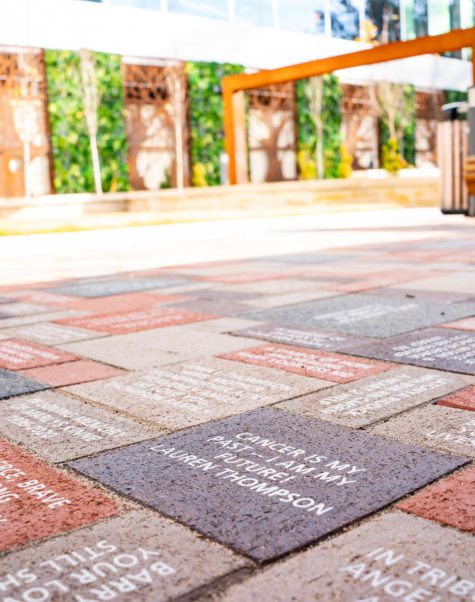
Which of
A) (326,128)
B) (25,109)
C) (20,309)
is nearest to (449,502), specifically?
(20,309)

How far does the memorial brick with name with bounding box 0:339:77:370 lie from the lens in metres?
3.33

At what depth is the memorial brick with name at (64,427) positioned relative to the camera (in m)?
2.19

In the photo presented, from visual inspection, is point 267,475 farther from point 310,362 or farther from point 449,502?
point 310,362

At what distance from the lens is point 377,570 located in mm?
1434

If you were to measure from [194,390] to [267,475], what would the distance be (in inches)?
36.3

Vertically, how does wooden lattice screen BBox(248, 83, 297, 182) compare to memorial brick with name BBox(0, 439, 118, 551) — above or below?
above

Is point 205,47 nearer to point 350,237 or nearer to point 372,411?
point 350,237

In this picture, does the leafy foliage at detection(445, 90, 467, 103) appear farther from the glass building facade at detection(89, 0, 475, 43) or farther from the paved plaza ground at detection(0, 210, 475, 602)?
the paved plaza ground at detection(0, 210, 475, 602)

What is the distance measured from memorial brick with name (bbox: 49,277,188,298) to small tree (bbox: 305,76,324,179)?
20.6 meters

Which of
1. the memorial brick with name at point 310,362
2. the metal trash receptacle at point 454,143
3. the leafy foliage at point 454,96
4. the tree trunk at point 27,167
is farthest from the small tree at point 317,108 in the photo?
the memorial brick with name at point 310,362

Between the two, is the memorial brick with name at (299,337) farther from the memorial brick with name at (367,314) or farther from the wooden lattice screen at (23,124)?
the wooden lattice screen at (23,124)

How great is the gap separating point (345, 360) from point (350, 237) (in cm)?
729

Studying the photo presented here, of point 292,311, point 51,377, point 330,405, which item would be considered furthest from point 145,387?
point 292,311

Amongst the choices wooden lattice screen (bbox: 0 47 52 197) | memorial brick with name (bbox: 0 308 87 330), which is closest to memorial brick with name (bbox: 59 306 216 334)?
memorial brick with name (bbox: 0 308 87 330)
